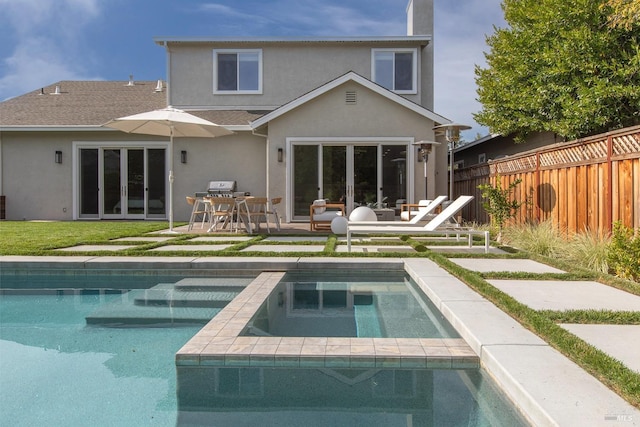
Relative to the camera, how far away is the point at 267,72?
1677 centimetres

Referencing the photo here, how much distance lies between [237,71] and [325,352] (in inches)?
593

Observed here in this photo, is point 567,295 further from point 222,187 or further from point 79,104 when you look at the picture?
point 79,104

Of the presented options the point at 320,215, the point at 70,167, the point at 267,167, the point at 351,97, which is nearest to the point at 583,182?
the point at 320,215

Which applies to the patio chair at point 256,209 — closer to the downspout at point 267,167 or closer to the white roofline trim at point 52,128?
the downspout at point 267,167

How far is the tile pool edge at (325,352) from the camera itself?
10.2ft

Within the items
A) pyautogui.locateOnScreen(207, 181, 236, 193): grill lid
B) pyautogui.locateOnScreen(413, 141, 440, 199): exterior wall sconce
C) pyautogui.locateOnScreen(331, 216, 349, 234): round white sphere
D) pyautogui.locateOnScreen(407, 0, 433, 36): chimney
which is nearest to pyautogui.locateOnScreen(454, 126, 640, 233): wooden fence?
pyautogui.locateOnScreen(413, 141, 440, 199): exterior wall sconce

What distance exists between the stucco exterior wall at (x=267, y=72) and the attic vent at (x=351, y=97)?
9.22ft

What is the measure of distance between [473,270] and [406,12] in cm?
1534

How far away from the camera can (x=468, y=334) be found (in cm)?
346

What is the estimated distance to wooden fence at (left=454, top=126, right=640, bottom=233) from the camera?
6914 mm

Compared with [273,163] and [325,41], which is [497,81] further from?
[273,163]

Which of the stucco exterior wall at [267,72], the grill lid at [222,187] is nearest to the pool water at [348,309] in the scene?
the grill lid at [222,187]

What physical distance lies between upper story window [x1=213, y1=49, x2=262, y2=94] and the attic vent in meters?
3.84

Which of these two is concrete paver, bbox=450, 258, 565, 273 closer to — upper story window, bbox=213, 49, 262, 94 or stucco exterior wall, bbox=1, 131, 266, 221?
stucco exterior wall, bbox=1, 131, 266, 221
